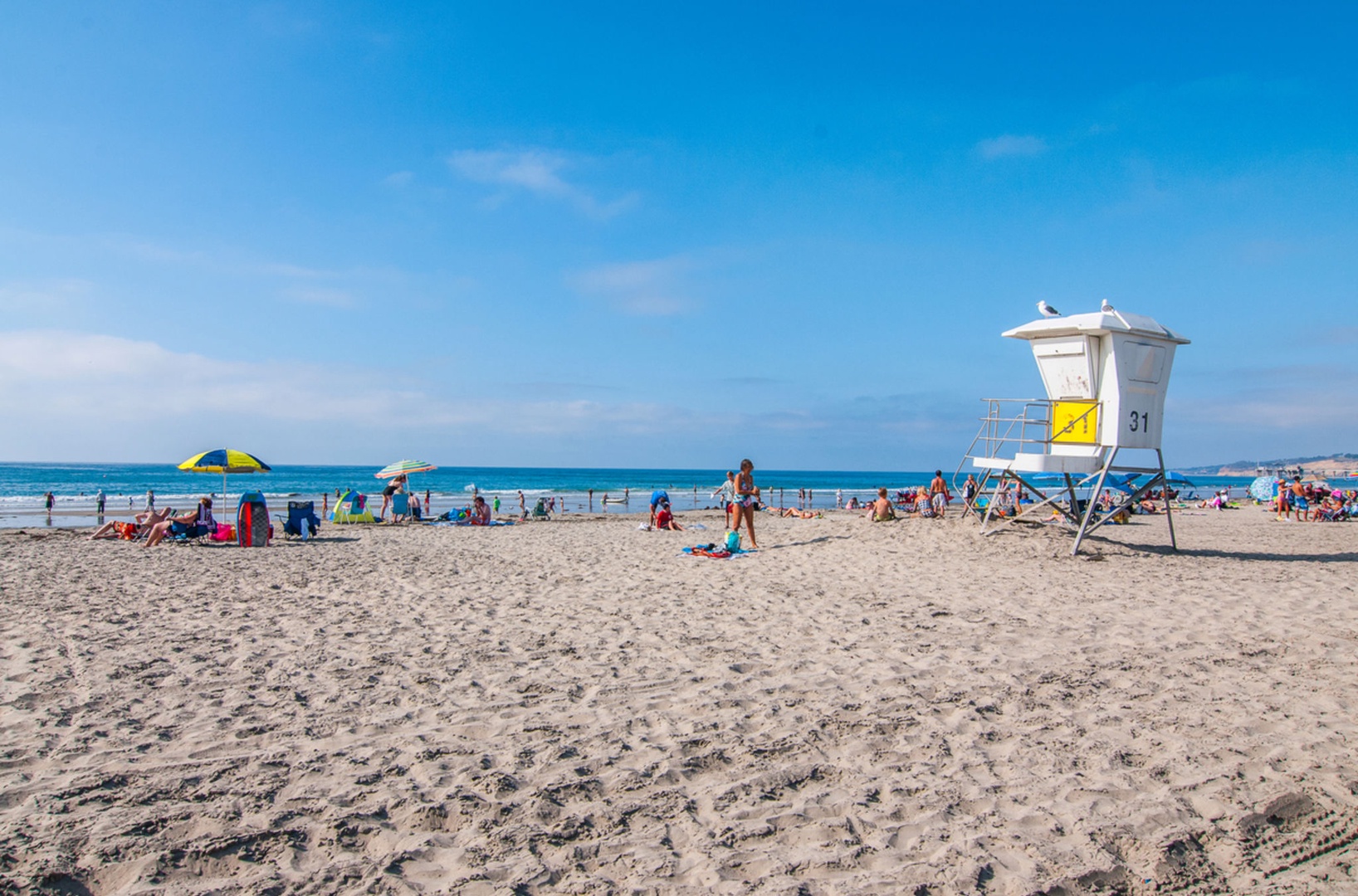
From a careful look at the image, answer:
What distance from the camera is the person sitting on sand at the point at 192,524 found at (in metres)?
14.2

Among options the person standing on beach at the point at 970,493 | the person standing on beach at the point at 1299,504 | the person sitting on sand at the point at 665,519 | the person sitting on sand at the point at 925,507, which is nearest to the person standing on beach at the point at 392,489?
the person sitting on sand at the point at 665,519

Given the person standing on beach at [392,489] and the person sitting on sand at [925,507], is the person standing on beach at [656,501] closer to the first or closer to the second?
the person sitting on sand at [925,507]

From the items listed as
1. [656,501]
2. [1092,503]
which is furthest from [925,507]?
[1092,503]

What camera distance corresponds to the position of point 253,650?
5.96 meters

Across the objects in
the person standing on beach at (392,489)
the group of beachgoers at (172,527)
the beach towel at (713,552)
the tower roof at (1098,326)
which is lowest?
the beach towel at (713,552)

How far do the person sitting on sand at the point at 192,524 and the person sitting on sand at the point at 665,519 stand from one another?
9.12m

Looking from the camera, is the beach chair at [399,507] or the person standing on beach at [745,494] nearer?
the person standing on beach at [745,494]

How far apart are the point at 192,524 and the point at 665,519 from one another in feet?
31.3

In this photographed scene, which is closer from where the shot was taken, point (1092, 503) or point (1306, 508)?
point (1092, 503)

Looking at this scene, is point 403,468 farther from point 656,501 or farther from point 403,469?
point 656,501

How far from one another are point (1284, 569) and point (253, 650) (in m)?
13.3

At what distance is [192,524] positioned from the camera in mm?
14367

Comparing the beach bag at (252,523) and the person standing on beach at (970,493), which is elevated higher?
the person standing on beach at (970,493)

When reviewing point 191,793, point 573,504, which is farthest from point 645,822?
point 573,504
